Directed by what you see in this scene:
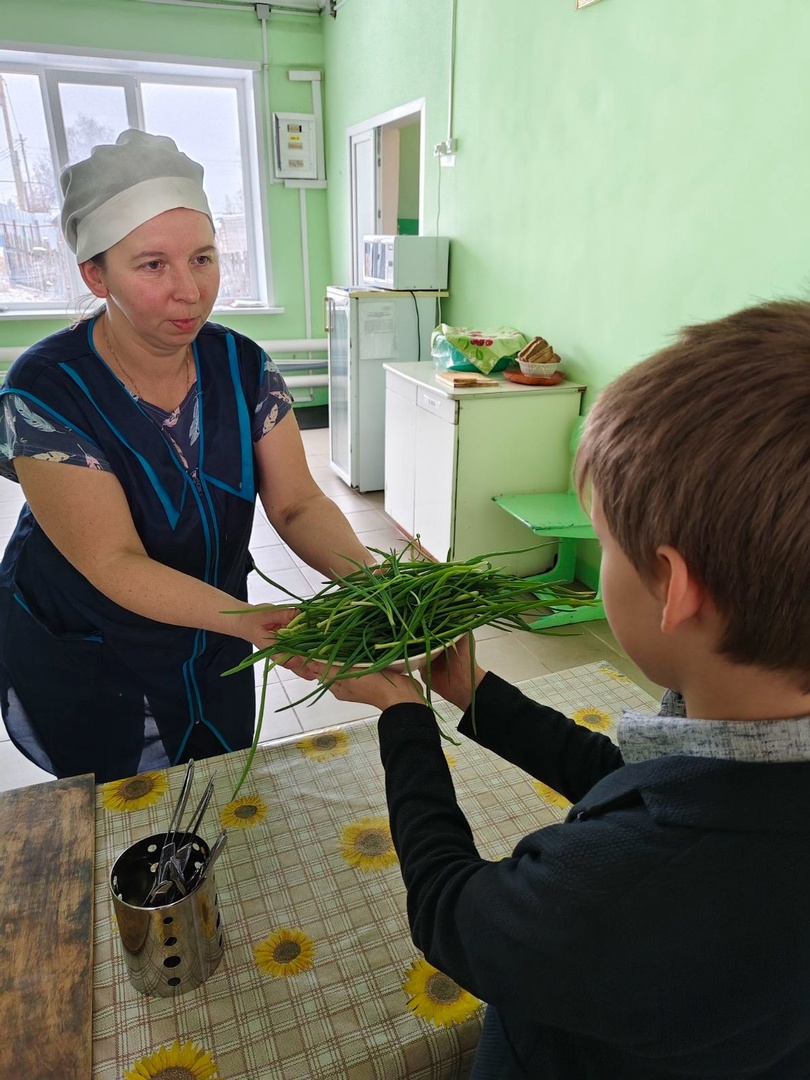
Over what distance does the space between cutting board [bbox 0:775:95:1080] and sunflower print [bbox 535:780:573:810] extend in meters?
0.55

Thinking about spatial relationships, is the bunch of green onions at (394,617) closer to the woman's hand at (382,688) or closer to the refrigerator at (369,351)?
the woman's hand at (382,688)

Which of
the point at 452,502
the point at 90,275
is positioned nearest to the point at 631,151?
the point at 452,502

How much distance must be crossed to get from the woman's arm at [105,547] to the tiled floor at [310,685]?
57 cm

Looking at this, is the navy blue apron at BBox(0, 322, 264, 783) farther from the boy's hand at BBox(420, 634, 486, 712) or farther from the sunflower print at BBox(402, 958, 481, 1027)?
the sunflower print at BBox(402, 958, 481, 1027)

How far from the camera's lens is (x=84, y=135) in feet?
18.4

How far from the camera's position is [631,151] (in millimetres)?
2713

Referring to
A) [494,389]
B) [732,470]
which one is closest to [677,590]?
[732,470]

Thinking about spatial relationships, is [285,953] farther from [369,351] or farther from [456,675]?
[369,351]

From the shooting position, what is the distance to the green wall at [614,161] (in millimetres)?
2189

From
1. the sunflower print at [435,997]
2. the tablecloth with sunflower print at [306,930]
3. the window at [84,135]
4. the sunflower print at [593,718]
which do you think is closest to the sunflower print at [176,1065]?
the tablecloth with sunflower print at [306,930]

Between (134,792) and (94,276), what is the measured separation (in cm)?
80

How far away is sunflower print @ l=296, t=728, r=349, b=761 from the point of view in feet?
3.57

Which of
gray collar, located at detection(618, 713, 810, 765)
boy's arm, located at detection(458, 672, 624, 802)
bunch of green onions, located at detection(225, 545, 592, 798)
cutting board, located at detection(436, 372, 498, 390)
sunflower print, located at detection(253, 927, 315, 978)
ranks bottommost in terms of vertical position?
sunflower print, located at detection(253, 927, 315, 978)

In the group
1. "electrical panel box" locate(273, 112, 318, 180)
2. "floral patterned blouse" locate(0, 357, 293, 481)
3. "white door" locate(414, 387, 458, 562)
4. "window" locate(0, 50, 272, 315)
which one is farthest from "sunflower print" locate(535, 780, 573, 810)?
"electrical panel box" locate(273, 112, 318, 180)
